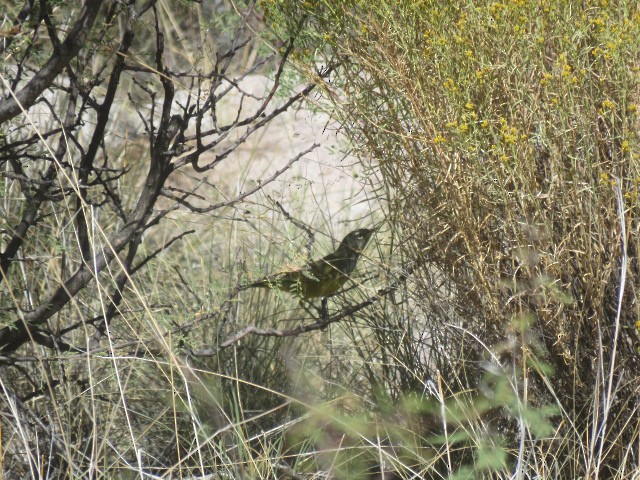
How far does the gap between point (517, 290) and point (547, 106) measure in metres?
0.39

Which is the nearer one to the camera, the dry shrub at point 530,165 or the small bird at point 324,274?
the dry shrub at point 530,165

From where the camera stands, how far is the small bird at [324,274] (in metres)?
2.15

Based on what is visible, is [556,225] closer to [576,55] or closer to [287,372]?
[576,55]

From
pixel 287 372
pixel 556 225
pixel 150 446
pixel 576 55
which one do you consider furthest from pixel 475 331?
pixel 150 446

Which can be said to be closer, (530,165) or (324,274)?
(530,165)

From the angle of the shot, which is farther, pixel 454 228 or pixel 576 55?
pixel 454 228

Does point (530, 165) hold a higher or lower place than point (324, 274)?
higher

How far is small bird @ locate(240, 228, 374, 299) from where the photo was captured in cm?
215

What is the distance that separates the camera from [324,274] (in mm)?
2174

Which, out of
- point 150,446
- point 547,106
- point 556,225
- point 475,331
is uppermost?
point 547,106

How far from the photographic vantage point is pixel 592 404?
6.24ft

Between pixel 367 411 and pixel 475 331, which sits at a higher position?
pixel 475 331

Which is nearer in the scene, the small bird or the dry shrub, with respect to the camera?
the dry shrub

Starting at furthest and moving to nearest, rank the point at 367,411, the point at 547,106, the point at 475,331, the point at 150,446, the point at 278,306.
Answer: the point at 278,306
the point at 150,446
the point at 367,411
the point at 475,331
the point at 547,106
